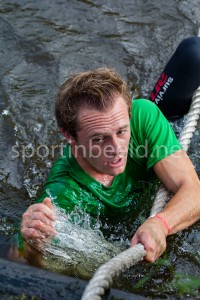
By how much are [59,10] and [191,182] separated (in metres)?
2.59

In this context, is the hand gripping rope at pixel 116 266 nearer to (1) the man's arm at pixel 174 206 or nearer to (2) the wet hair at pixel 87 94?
(1) the man's arm at pixel 174 206

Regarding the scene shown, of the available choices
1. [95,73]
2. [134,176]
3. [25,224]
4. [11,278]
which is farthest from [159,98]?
[11,278]

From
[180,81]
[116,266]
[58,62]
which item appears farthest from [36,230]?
[58,62]

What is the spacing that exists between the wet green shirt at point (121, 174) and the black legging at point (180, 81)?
1.98 feet

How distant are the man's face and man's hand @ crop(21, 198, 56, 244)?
1.59 ft

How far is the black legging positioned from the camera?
355cm

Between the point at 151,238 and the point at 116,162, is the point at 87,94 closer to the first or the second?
the point at 116,162

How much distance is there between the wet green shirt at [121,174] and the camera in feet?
9.47

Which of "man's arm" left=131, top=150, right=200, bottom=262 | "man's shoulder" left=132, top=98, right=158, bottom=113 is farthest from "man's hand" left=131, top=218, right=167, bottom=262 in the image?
"man's shoulder" left=132, top=98, right=158, bottom=113

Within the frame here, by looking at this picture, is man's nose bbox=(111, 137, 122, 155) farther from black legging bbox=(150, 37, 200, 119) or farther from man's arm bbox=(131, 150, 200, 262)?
black legging bbox=(150, 37, 200, 119)

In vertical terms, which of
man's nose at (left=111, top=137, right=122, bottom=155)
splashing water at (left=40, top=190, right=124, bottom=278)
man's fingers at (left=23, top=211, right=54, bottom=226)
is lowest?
splashing water at (left=40, top=190, right=124, bottom=278)

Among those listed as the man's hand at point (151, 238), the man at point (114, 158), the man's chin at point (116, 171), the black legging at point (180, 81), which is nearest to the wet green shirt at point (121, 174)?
the man at point (114, 158)

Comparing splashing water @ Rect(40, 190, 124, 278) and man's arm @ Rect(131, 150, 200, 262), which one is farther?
splashing water @ Rect(40, 190, 124, 278)

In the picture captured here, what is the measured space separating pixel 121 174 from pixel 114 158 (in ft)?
1.17
